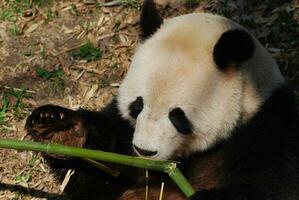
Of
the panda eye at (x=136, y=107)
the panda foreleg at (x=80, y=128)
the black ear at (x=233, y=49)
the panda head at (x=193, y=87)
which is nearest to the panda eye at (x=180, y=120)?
the panda head at (x=193, y=87)

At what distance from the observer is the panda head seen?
3660 mm

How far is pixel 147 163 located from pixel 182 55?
0.68 m

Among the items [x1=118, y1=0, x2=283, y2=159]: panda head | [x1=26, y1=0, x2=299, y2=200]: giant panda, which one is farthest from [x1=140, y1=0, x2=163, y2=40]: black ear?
[x1=118, y1=0, x2=283, y2=159]: panda head

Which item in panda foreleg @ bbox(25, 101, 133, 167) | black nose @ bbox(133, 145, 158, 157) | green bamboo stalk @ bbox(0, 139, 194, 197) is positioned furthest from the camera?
panda foreleg @ bbox(25, 101, 133, 167)

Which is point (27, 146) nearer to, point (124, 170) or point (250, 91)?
point (124, 170)

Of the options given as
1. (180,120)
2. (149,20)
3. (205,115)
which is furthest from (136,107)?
(149,20)

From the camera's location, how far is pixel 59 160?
412cm

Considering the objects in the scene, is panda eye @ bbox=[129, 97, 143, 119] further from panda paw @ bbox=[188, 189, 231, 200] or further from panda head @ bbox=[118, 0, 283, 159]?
panda paw @ bbox=[188, 189, 231, 200]

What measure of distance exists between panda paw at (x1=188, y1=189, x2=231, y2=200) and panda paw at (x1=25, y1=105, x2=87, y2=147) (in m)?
0.91

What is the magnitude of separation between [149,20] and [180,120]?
0.75 meters

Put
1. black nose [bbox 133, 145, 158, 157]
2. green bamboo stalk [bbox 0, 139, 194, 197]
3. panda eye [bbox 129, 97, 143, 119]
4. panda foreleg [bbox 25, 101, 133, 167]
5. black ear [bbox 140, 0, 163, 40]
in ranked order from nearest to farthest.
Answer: green bamboo stalk [bbox 0, 139, 194, 197] → black nose [bbox 133, 145, 158, 157] → panda eye [bbox 129, 97, 143, 119] → panda foreleg [bbox 25, 101, 133, 167] → black ear [bbox 140, 0, 163, 40]

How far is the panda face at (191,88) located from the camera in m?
3.66

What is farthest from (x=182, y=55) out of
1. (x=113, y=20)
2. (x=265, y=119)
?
(x=113, y=20)

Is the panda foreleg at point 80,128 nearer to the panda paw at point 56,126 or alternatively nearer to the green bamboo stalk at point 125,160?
the panda paw at point 56,126
